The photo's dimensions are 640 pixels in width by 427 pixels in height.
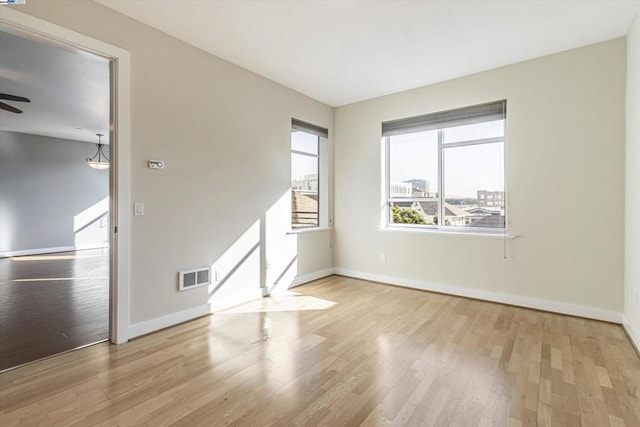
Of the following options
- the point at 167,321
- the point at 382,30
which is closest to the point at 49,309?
the point at 167,321

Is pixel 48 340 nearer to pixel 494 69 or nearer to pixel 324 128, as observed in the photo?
pixel 324 128

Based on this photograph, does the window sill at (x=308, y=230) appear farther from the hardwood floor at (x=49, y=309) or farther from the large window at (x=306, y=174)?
the hardwood floor at (x=49, y=309)

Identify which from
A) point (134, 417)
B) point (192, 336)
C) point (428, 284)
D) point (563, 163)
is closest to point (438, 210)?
point (428, 284)

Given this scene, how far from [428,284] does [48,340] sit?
166 inches

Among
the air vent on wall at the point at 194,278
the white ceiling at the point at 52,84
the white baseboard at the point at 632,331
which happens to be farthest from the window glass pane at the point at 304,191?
the white baseboard at the point at 632,331

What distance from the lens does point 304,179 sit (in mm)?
4895

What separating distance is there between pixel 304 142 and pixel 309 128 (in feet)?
0.81

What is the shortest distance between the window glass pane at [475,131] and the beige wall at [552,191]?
0.65 feet

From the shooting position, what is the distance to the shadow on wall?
3508 mm

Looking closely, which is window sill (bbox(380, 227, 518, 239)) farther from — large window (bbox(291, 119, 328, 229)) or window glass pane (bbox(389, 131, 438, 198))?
large window (bbox(291, 119, 328, 229))

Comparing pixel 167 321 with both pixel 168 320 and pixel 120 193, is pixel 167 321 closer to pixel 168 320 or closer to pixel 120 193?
pixel 168 320

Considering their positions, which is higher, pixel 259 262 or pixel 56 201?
pixel 56 201

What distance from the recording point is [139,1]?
250cm

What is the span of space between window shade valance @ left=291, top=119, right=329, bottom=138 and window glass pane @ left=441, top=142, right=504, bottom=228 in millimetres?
1915
